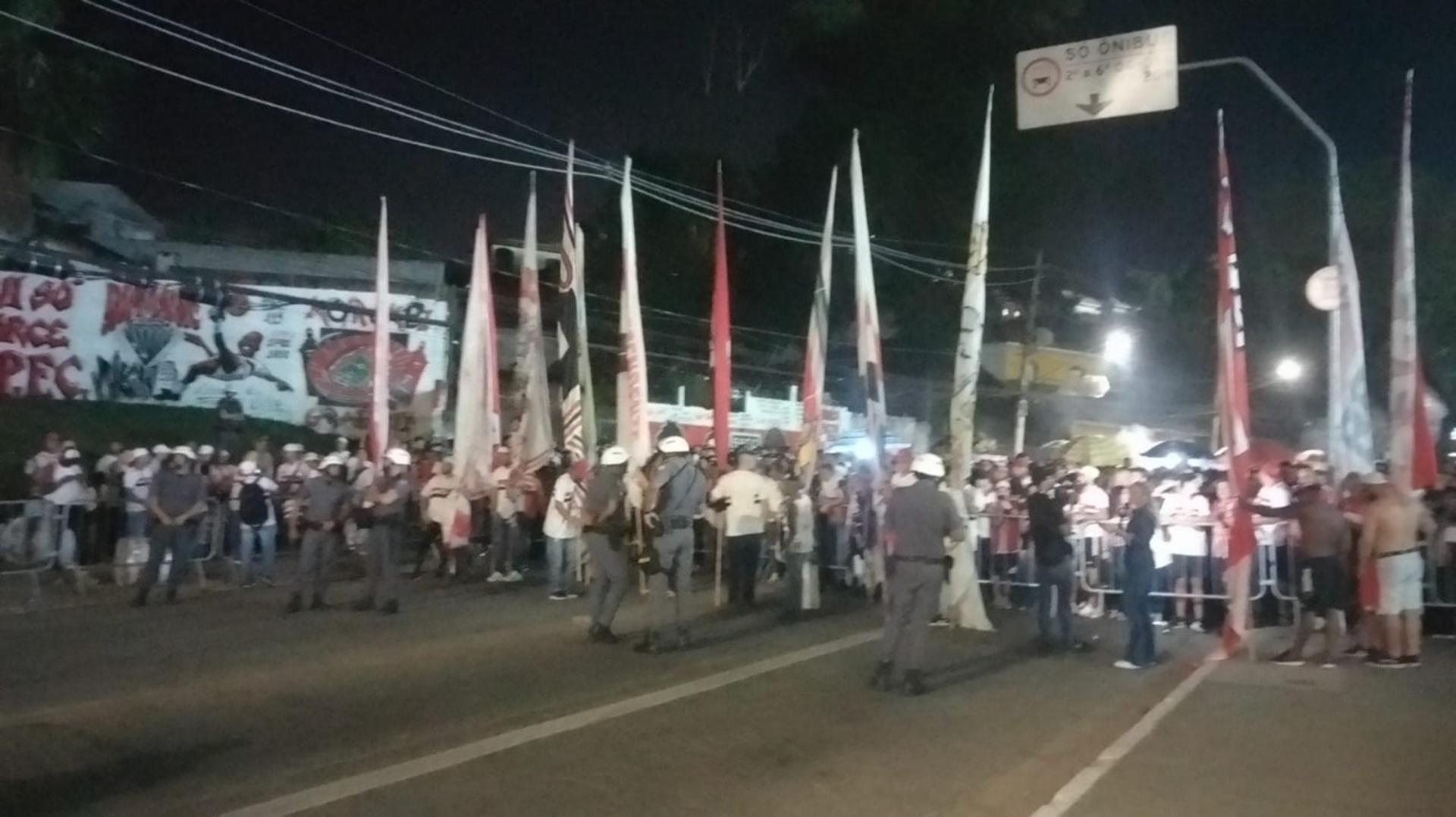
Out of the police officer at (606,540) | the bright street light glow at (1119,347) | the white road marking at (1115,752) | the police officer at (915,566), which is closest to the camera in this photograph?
the white road marking at (1115,752)

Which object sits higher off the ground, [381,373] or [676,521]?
[381,373]

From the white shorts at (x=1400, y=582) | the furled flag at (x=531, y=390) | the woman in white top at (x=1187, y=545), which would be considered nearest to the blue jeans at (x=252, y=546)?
the furled flag at (x=531, y=390)

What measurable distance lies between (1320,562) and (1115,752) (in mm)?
4745

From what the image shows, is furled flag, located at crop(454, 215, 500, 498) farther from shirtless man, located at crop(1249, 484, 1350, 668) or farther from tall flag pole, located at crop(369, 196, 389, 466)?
shirtless man, located at crop(1249, 484, 1350, 668)

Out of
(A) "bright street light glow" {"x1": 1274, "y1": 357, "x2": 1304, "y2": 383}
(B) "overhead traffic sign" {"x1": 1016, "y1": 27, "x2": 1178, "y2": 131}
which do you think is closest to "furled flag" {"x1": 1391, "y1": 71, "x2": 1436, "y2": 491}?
(B) "overhead traffic sign" {"x1": 1016, "y1": 27, "x2": 1178, "y2": 131}

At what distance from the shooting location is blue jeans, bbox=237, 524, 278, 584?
17391 mm

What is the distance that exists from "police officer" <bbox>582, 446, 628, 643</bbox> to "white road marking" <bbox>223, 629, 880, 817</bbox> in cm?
161

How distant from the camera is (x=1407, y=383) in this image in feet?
44.2

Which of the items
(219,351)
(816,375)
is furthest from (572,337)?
(219,351)

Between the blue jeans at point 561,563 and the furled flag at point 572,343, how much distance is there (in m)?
1.06

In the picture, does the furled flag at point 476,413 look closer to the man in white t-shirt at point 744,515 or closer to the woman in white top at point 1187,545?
the man in white t-shirt at point 744,515

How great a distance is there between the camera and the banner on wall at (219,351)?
A: 2736 centimetres

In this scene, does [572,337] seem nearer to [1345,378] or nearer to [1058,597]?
[1058,597]

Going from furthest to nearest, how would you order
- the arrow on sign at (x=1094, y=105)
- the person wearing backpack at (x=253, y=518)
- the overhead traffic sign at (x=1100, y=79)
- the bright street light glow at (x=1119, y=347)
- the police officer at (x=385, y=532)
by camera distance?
the bright street light glow at (x=1119, y=347) < the person wearing backpack at (x=253, y=518) < the police officer at (x=385, y=532) < the arrow on sign at (x=1094, y=105) < the overhead traffic sign at (x=1100, y=79)
